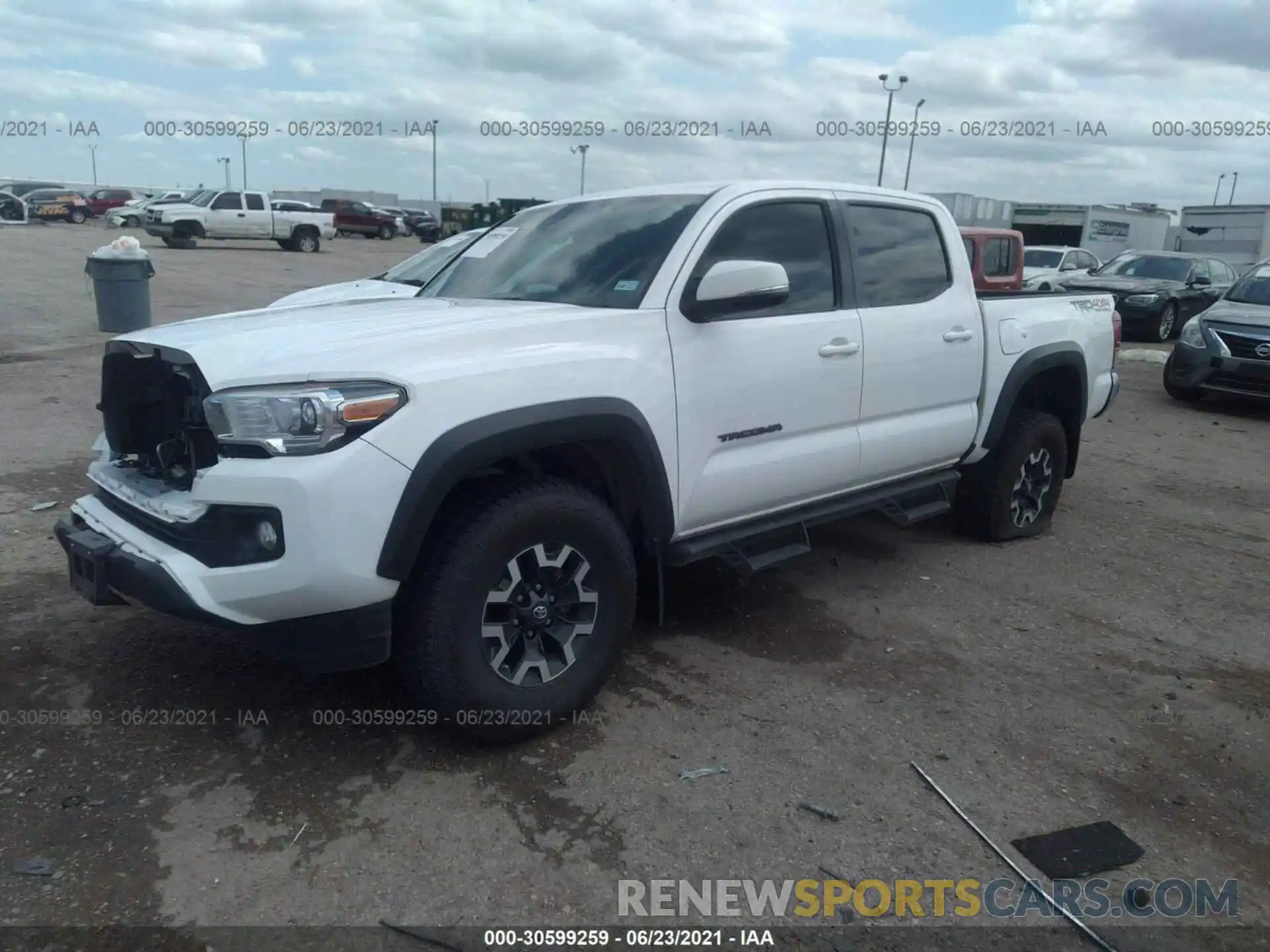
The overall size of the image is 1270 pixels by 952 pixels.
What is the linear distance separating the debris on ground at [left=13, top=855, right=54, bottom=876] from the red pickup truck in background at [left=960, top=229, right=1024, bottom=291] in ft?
43.0

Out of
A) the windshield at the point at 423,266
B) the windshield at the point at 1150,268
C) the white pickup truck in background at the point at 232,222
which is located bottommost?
the windshield at the point at 423,266

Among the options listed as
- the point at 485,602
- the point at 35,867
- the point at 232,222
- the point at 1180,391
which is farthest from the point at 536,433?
the point at 232,222

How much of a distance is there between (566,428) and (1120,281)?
1647cm

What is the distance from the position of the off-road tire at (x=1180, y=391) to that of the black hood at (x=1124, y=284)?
5.36 metres

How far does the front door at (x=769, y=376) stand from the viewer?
145 inches

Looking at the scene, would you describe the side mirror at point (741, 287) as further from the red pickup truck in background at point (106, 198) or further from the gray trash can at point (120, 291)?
the red pickup truck in background at point (106, 198)

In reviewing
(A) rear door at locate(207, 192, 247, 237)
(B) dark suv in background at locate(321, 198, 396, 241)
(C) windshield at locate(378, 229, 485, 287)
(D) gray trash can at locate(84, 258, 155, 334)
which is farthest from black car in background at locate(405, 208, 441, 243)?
(C) windshield at locate(378, 229, 485, 287)

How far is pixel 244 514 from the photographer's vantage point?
9.34 feet

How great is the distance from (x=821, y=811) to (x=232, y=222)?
32.3 m

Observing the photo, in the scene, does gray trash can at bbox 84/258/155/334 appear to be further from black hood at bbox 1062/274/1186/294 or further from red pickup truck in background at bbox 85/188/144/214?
red pickup truck in background at bbox 85/188/144/214

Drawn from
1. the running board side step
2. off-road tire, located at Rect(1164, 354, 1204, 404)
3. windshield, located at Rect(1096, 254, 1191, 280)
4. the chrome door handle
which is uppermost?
windshield, located at Rect(1096, 254, 1191, 280)

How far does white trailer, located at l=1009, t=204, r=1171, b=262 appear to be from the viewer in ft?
105

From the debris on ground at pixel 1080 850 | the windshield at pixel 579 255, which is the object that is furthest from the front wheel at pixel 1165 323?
the debris on ground at pixel 1080 850

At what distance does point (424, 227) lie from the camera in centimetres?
4884
